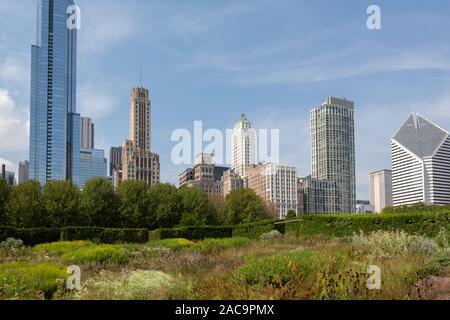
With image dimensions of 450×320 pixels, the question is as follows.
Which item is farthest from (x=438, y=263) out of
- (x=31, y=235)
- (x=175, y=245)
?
(x=31, y=235)

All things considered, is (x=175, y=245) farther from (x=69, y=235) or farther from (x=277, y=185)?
(x=277, y=185)

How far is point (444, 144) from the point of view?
95.4 metres

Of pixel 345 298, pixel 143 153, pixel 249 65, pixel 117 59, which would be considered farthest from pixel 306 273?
pixel 143 153

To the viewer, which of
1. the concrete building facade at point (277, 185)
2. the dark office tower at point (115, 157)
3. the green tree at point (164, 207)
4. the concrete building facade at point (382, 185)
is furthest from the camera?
the concrete building facade at point (382, 185)

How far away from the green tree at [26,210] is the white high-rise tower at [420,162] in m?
55.6

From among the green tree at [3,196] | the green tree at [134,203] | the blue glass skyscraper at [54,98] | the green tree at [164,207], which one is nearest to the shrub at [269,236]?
the blue glass skyscraper at [54,98]

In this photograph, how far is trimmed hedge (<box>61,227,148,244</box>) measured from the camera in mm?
30234

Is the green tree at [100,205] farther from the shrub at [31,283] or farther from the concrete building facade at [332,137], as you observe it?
the shrub at [31,283]

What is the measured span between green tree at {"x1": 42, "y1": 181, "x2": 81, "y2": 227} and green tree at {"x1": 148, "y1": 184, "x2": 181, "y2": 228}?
6.40 metres

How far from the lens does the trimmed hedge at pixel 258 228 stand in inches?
1220

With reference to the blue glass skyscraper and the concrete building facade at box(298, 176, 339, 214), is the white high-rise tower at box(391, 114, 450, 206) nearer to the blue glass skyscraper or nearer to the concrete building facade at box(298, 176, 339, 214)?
the concrete building facade at box(298, 176, 339, 214)

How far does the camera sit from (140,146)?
5488 cm
